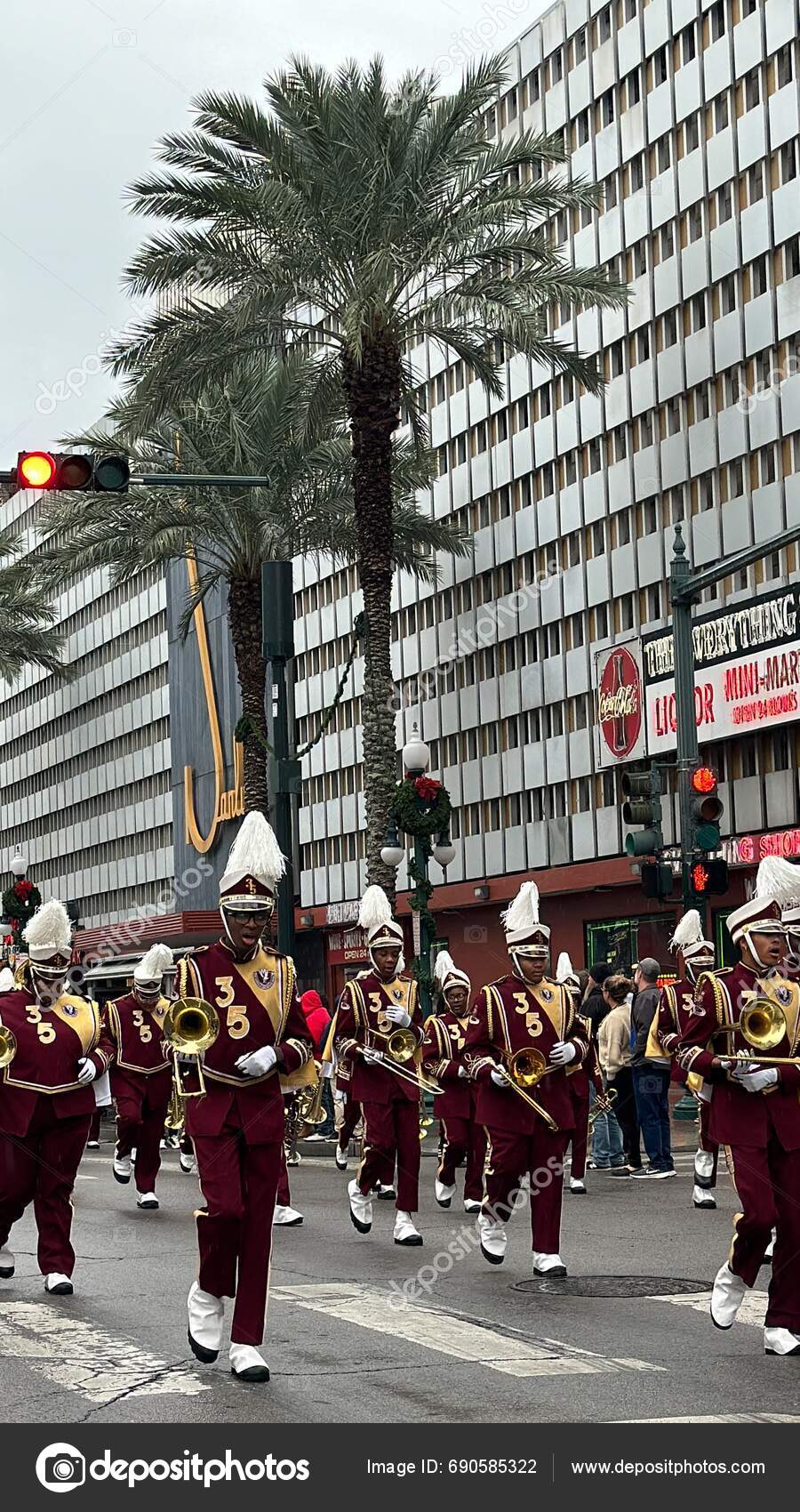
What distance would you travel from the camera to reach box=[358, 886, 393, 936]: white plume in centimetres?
1563

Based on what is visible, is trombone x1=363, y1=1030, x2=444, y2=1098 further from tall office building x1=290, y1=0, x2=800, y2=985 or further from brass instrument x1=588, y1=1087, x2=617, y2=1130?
tall office building x1=290, y1=0, x2=800, y2=985

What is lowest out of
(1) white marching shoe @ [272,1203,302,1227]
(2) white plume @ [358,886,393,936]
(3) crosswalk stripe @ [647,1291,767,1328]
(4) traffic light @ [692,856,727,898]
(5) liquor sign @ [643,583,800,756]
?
(3) crosswalk stripe @ [647,1291,767,1328]

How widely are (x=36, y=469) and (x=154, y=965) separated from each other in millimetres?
5388

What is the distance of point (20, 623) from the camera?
2058 inches

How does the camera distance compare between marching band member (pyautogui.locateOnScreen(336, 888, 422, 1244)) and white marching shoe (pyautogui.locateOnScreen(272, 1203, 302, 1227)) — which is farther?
white marching shoe (pyautogui.locateOnScreen(272, 1203, 302, 1227))

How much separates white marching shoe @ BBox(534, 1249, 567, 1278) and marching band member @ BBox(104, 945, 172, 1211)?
234 inches

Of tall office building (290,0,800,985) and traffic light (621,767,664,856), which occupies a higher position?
tall office building (290,0,800,985)

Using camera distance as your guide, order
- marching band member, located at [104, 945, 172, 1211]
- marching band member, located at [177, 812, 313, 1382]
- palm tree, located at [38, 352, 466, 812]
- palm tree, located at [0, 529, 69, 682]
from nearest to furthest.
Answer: marching band member, located at [177, 812, 313, 1382]
marching band member, located at [104, 945, 172, 1211]
palm tree, located at [38, 352, 466, 812]
palm tree, located at [0, 529, 69, 682]

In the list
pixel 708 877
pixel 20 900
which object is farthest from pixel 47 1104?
pixel 20 900

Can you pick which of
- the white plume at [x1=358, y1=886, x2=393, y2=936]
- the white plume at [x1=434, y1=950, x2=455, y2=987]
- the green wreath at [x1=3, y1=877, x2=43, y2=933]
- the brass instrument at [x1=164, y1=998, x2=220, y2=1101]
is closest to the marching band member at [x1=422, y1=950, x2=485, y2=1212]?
the white plume at [x1=434, y1=950, x2=455, y2=987]

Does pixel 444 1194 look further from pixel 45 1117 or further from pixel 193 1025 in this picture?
pixel 193 1025

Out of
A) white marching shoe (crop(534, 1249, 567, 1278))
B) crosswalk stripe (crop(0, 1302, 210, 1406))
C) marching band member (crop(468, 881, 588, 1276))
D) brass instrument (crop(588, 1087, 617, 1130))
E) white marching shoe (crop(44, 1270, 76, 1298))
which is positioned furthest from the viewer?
brass instrument (crop(588, 1087, 617, 1130))
